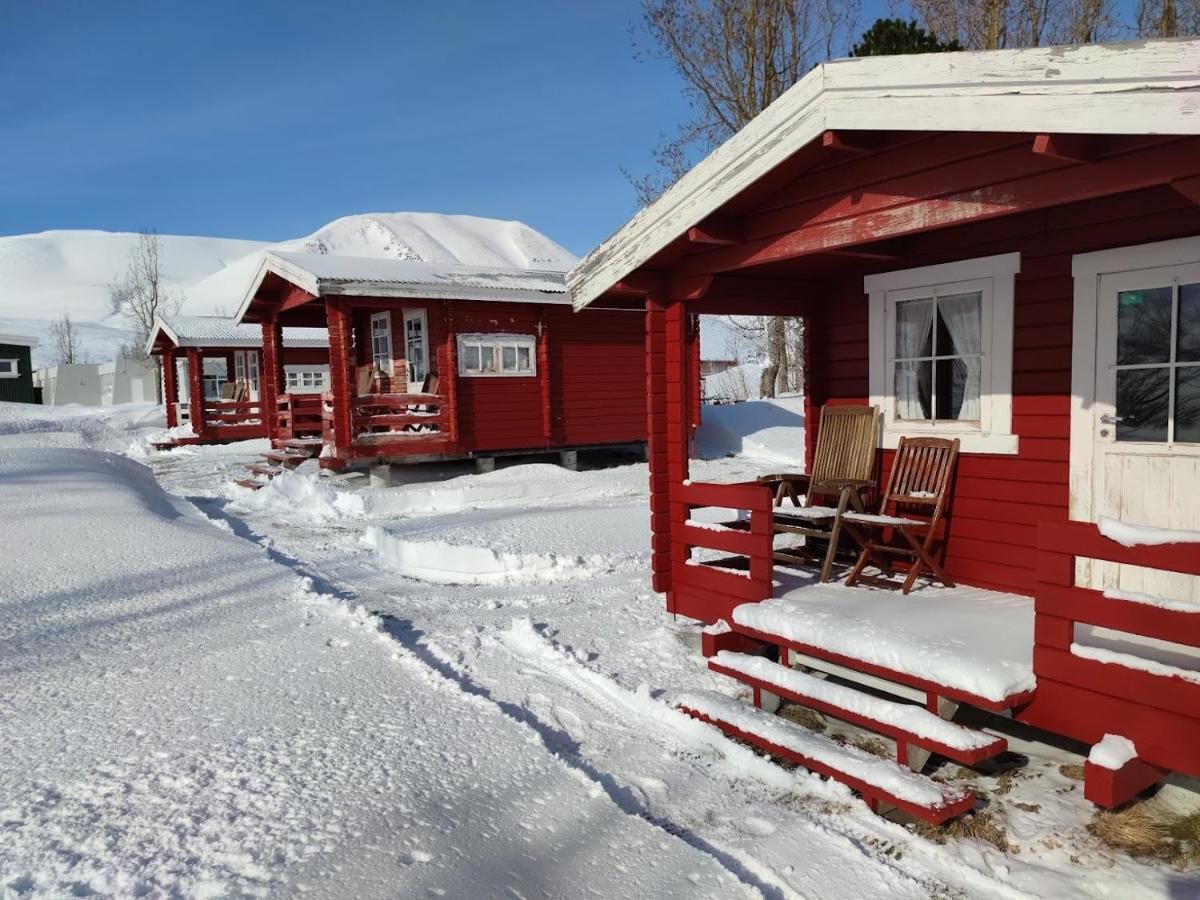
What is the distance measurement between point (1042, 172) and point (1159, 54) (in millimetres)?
618

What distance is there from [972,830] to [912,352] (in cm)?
319

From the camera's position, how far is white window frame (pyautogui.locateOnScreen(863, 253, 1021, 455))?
188 inches

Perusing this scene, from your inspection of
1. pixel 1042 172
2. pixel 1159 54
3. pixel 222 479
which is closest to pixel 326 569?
pixel 1042 172

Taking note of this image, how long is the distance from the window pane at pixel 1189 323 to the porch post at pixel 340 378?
33.5ft

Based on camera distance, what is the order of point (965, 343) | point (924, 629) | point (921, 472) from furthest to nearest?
point (921, 472)
point (965, 343)
point (924, 629)

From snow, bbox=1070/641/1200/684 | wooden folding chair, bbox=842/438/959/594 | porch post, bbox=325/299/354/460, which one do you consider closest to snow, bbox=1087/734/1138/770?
snow, bbox=1070/641/1200/684

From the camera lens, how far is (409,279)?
11961mm

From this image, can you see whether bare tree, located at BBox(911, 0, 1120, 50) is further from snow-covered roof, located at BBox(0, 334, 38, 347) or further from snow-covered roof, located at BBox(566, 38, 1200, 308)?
snow-covered roof, located at BBox(0, 334, 38, 347)

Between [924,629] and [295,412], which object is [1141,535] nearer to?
[924,629]

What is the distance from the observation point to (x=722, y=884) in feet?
8.89

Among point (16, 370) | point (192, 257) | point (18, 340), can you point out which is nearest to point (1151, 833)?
point (18, 340)

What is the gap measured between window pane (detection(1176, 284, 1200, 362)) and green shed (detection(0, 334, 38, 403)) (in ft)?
118

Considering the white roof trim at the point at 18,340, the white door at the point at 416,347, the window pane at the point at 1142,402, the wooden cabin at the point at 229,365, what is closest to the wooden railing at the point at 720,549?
the window pane at the point at 1142,402

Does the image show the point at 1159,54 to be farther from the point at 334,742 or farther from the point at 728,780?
the point at 334,742
